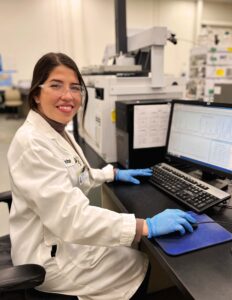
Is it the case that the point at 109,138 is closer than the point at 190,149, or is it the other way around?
the point at 190,149

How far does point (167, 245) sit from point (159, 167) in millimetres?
579

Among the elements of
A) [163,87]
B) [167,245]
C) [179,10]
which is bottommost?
[167,245]

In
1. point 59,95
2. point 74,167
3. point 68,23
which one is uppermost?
point 68,23

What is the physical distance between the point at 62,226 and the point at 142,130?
0.74 m

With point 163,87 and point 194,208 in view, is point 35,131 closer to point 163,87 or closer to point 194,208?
point 194,208

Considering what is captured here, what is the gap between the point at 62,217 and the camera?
80 cm

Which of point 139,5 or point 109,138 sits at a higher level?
point 139,5

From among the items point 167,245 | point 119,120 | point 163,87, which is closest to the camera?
point 167,245

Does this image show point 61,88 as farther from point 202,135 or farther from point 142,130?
point 202,135

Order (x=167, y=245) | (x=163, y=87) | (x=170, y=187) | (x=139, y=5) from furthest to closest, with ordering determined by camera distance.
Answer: (x=139, y=5), (x=163, y=87), (x=170, y=187), (x=167, y=245)

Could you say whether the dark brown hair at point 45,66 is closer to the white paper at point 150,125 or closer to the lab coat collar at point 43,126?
the lab coat collar at point 43,126

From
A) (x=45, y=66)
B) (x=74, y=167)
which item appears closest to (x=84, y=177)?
(x=74, y=167)

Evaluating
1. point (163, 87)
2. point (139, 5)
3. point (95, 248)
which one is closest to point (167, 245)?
point (95, 248)

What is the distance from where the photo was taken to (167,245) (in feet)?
2.59
